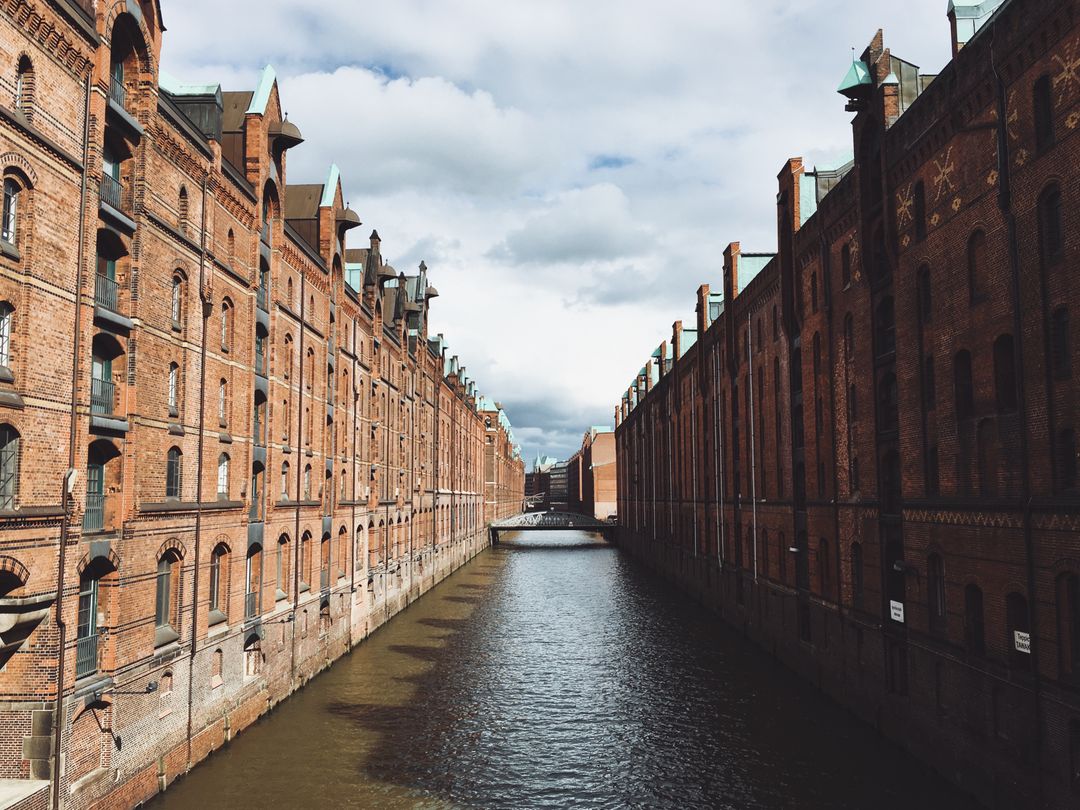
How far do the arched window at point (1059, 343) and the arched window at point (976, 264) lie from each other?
266 centimetres

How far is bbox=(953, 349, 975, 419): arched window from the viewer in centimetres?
1820

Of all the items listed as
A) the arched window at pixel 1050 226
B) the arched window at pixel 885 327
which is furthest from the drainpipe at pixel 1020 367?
the arched window at pixel 885 327

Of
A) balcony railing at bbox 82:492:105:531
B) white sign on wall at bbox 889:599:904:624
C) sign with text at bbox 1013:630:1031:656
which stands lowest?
white sign on wall at bbox 889:599:904:624

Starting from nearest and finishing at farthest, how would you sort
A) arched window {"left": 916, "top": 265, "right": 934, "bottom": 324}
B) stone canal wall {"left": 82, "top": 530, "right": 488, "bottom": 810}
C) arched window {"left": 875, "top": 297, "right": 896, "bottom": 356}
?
stone canal wall {"left": 82, "top": 530, "right": 488, "bottom": 810}, arched window {"left": 916, "top": 265, "right": 934, "bottom": 324}, arched window {"left": 875, "top": 297, "right": 896, "bottom": 356}

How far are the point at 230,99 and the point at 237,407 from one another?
31.9ft

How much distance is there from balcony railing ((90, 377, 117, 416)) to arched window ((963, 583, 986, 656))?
1824 centimetres

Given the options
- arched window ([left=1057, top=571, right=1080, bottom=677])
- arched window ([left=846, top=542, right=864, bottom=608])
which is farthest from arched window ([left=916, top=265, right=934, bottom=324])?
arched window ([left=1057, top=571, right=1080, bottom=677])

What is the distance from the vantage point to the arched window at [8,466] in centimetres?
1338

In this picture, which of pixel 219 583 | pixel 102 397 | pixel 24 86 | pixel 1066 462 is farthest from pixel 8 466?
pixel 1066 462

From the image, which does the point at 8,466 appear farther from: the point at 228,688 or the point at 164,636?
the point at 228,688

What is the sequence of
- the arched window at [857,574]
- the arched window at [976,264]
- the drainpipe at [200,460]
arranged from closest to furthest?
the arched window at [976,264]
the drainpipe at [200,460]
the arched window at [857,574]

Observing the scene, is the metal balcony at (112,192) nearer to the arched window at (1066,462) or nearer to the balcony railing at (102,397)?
the balcony railing at (102,397)

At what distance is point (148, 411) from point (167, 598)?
442 cm

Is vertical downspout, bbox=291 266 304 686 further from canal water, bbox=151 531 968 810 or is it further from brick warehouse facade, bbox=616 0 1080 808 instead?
brick warehouse facade, bbox=616 0 1080 808
